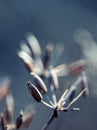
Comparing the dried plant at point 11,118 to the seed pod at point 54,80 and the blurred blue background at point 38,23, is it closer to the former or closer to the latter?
the seed pod at point 54,80

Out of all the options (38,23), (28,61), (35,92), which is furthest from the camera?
(38,23)

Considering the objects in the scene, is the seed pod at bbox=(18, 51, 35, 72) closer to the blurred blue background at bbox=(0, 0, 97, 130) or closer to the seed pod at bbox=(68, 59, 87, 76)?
the seed pod at bbox=(68, 59, 87, 76)

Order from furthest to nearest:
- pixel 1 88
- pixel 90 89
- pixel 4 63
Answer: pixel 4 63 → pixel 90 89 → pixel 1 88

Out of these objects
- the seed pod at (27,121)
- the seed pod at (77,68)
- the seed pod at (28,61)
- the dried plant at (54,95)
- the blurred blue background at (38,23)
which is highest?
the blurred blue background at (38,23)

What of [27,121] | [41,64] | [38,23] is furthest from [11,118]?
[38,23]

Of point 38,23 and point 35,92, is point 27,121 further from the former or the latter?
point 38,23

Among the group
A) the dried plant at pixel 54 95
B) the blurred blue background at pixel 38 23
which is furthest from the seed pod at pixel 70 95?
the blurred blue background at pixel 38 23

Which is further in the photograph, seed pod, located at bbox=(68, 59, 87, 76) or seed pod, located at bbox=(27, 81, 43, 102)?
seed pod, located at bbox=(68, 59, 87, 76)

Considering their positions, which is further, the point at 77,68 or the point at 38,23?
the point at 38,23

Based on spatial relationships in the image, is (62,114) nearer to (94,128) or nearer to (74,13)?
(94,128)

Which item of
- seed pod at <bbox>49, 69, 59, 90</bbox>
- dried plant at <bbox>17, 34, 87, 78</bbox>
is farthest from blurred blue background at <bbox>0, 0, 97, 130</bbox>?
seed pod at <bbox>49, 69, 59, 90</bbox>

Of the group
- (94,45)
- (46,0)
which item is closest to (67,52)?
(94,45)
